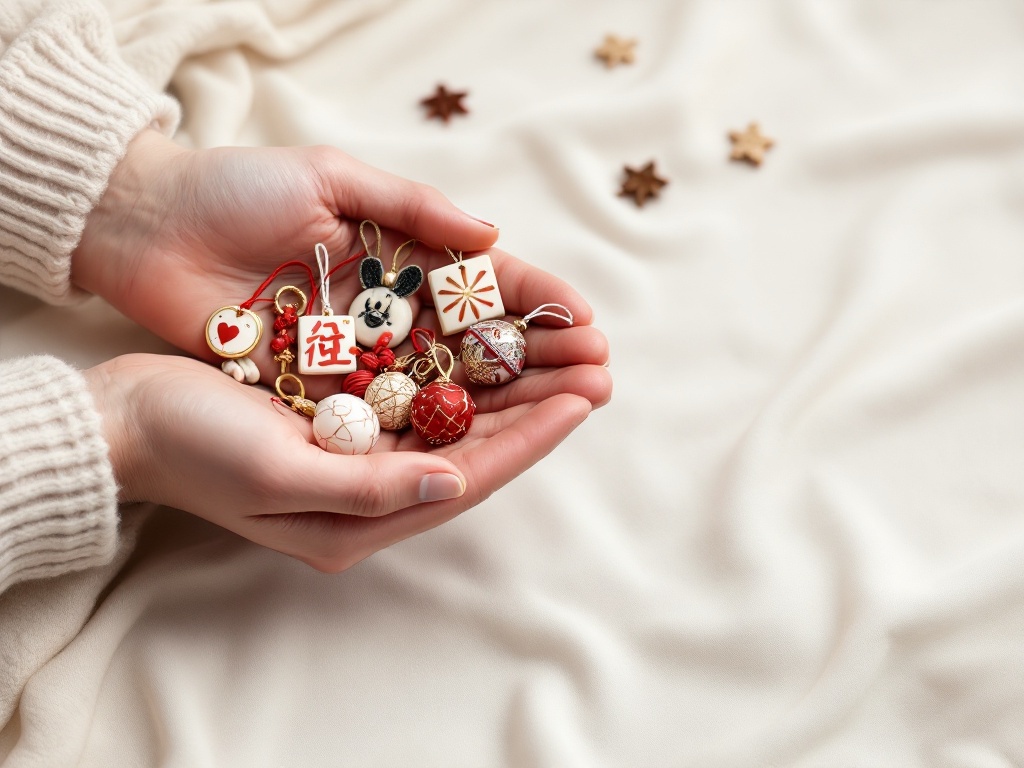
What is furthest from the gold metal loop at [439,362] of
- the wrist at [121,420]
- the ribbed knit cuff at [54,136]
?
the ribbed knit cuff at [54,136]

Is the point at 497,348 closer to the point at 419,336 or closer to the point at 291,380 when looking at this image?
the point at 419,336

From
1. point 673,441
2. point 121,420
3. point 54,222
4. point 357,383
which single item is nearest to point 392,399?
point 357,383

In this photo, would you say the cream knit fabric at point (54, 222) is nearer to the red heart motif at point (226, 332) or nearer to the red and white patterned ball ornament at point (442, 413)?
the red heart motif at point (226, 332)

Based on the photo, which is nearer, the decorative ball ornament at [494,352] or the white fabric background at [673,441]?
the white fabric background at [673,441]

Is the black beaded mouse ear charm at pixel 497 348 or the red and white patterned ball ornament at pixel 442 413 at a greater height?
the black beaded mouse ear charm at pixel 497 348

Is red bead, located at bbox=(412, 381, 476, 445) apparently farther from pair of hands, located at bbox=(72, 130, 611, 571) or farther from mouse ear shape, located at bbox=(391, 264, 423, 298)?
mouse ear shape, located at bbox=(391, 264, 423, 298)
